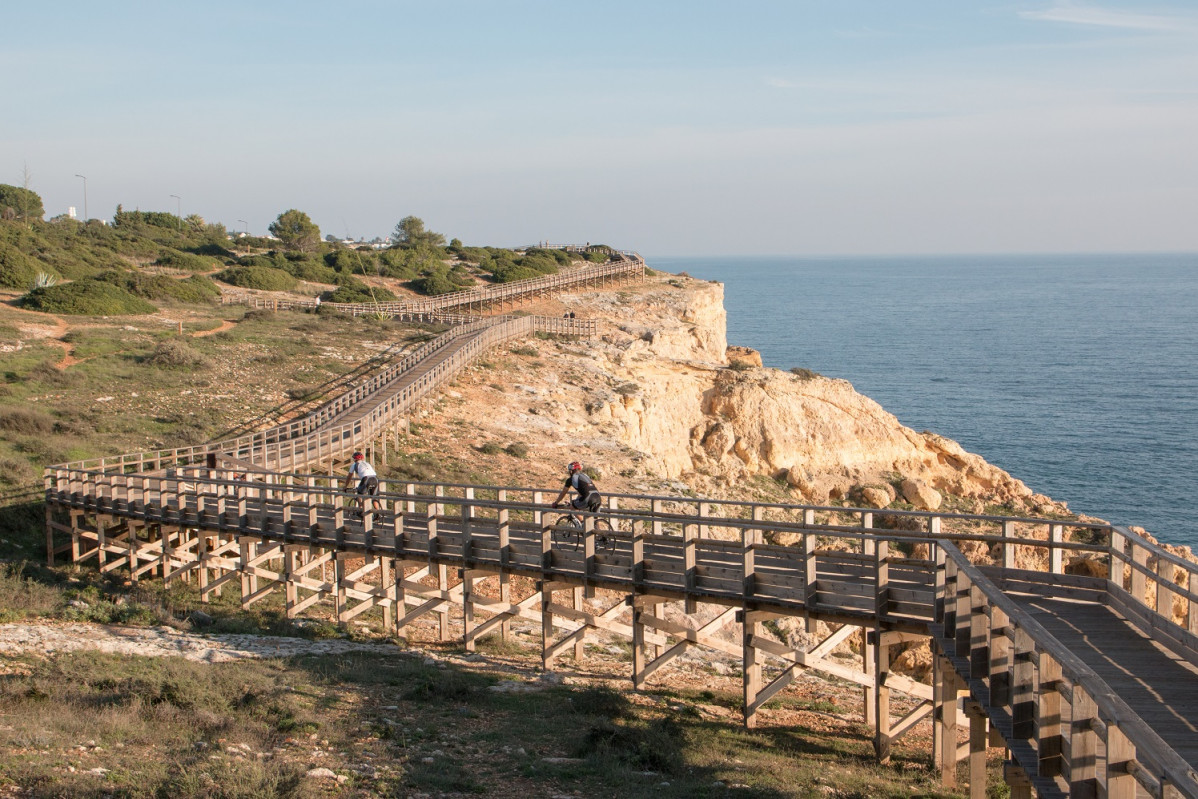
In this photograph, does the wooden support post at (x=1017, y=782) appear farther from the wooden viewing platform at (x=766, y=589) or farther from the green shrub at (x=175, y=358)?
the green shrub at (x=175, y=358)

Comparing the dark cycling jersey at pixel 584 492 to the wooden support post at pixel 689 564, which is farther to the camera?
the dark cycling jersey at pixel 584 492

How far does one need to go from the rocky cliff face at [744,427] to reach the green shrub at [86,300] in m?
20.7

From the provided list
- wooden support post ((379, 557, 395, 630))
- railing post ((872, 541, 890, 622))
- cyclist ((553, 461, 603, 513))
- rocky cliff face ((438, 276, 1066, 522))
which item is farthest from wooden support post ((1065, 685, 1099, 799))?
rocky cliff face ((438, 276, 1066, 522))

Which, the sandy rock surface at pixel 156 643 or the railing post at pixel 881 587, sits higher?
the railing post at pixel 881 587

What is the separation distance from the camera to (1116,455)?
67.2 meters

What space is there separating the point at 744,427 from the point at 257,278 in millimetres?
38439

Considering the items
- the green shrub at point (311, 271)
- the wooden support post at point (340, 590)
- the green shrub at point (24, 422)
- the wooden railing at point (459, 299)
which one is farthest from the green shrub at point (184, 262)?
the wooden support post at point (340, 590)

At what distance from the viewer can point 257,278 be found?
7519 cm

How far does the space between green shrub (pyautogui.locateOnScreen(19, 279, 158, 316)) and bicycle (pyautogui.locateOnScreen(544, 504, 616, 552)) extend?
43963mm

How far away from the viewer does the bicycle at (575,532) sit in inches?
691

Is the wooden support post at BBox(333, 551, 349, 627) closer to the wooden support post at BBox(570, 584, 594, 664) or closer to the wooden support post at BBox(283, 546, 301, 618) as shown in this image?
the wooden support post at BBox(283, 546, 301, 618)

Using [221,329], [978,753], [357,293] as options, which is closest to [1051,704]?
[978,753]

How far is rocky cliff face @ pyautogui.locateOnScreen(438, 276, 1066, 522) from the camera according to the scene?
4738 centimetres

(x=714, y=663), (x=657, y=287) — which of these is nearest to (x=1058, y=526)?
(x=714, y=663)
